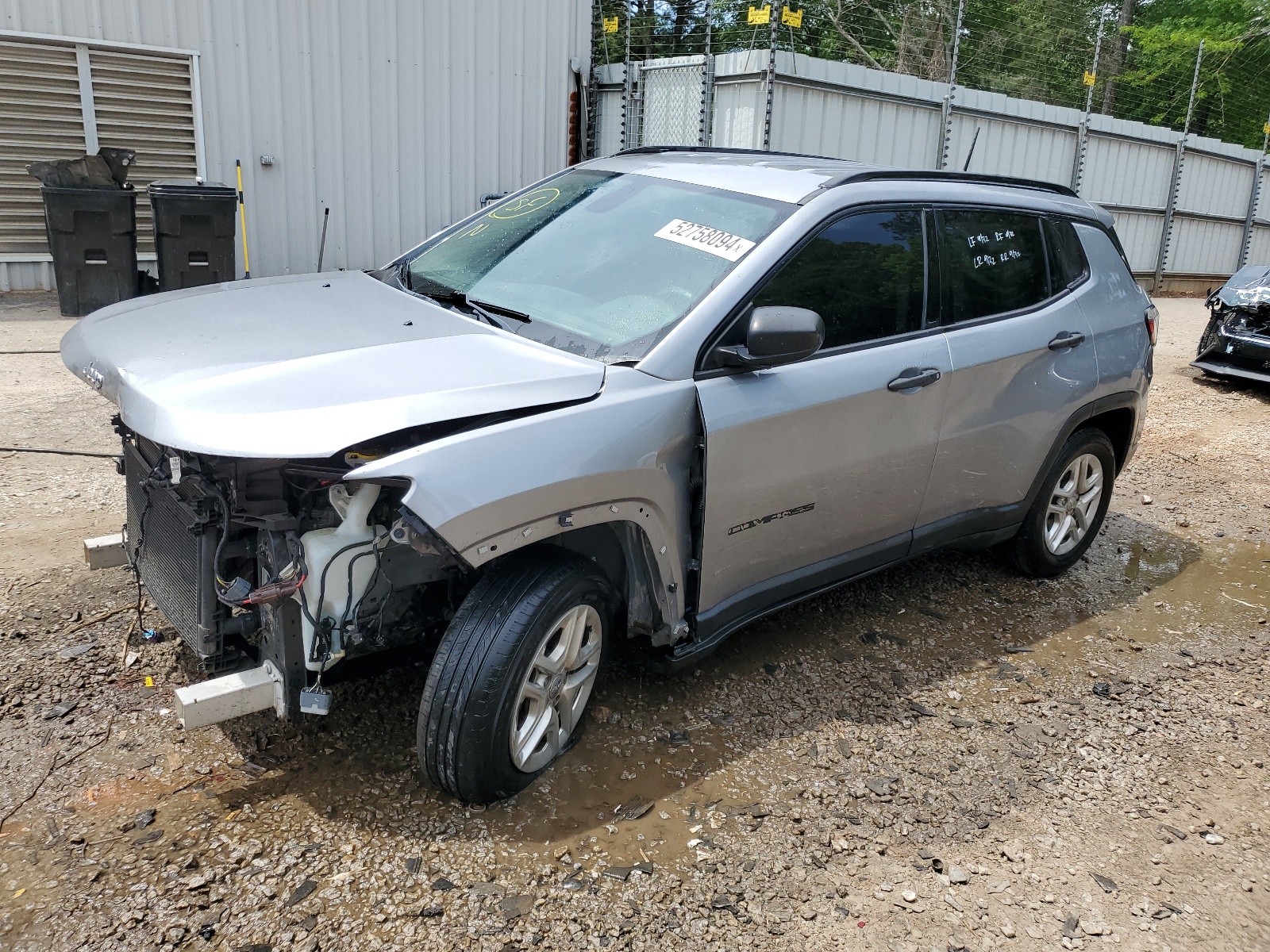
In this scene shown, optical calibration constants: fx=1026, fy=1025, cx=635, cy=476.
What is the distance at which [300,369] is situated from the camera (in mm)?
2793

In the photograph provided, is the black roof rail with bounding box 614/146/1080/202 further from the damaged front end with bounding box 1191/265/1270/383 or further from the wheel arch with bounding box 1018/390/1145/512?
the damaged front end with bounding box 1191/265/1270/383

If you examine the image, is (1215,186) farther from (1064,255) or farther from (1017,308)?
(1017,308)

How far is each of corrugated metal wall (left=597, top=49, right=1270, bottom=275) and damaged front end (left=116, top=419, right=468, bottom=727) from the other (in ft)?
28.5

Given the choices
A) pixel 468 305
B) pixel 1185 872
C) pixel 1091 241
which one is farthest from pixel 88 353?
pixel 1091 241

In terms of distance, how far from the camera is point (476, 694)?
9.02ft

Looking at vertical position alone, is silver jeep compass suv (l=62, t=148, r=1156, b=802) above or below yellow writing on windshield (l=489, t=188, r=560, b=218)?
below

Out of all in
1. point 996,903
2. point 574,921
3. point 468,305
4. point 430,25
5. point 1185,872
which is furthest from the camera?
point 430,25

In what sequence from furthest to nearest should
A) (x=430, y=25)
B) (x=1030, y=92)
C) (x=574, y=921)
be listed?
(x=1030, y=92), (x=430, y=25), (x=574, y=921)

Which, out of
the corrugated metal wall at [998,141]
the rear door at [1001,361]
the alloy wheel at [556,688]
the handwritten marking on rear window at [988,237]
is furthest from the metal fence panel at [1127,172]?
the alloy wheel at [556,688]

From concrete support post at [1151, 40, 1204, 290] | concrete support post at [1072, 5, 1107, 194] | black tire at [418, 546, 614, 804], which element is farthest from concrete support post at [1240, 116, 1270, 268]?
black tire at [418, 546, 614, 804]

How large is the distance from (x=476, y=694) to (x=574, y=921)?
2.06 feet

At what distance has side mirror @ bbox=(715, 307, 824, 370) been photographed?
10.2ft

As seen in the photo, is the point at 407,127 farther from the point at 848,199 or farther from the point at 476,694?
the point at 476,694

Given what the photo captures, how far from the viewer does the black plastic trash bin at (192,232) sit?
9625 millimetres
